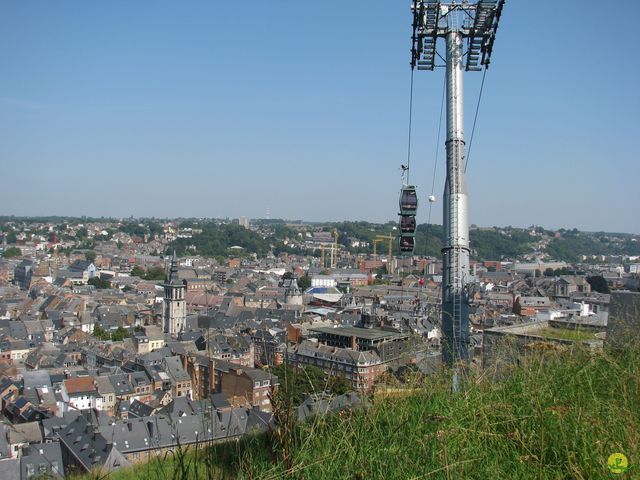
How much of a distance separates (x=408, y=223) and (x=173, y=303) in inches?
901

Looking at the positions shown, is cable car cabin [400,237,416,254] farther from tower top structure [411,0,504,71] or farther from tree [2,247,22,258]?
tree [2,247,22,258]

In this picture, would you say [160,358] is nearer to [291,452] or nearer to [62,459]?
[62,459]

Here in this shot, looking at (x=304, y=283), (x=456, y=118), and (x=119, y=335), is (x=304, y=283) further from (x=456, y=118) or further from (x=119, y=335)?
(x=456, y=118)

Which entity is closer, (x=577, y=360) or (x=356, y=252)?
(x=577, y=360)

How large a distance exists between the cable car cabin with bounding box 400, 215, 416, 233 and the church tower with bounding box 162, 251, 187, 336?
73.0ft

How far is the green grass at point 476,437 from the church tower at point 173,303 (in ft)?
82.2

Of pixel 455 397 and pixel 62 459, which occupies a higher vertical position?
pixel 455 397

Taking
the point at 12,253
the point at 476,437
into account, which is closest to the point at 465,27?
the point at 476,437

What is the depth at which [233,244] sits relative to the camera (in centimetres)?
7962

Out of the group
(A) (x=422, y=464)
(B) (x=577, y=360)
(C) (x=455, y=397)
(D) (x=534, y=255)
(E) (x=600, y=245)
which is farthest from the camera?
(E) (x=600, y=245)

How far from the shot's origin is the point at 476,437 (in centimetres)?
191

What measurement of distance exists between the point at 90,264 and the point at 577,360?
52541 mm

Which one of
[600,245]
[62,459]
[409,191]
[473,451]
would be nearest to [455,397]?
[473,451]

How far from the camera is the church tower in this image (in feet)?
87.8
